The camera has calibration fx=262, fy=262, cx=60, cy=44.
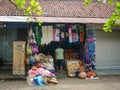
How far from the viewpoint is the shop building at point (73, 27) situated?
13203 millimetres

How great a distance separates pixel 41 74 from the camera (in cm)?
1180

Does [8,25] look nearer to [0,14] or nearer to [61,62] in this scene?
[0,14]

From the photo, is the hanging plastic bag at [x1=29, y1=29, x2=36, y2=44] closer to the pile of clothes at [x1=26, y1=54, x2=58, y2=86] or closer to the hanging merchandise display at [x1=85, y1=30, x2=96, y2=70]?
the pile of clothes at [x1=26, y1=54, x2=58, y2=86]

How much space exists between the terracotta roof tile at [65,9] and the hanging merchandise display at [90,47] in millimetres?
1246

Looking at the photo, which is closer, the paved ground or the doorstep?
the paved ground

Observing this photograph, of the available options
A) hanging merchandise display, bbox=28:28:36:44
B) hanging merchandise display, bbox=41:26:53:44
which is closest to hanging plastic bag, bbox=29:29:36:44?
hanging merchandise display, bbox=28:28:36:44

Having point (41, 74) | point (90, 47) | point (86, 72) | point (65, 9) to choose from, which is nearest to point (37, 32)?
point (41, 74)

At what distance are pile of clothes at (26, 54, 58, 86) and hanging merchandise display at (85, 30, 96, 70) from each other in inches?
89.9

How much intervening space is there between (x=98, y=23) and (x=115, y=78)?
2.91 meters

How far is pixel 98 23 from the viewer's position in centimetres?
1305

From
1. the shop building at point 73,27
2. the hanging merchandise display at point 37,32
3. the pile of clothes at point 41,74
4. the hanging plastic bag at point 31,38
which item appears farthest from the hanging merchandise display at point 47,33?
the pile of clothes at point 41,74

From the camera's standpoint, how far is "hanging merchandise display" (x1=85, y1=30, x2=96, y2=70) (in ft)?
45.2

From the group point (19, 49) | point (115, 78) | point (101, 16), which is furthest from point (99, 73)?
point (19, 49)

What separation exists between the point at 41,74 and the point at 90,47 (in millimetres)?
3386
